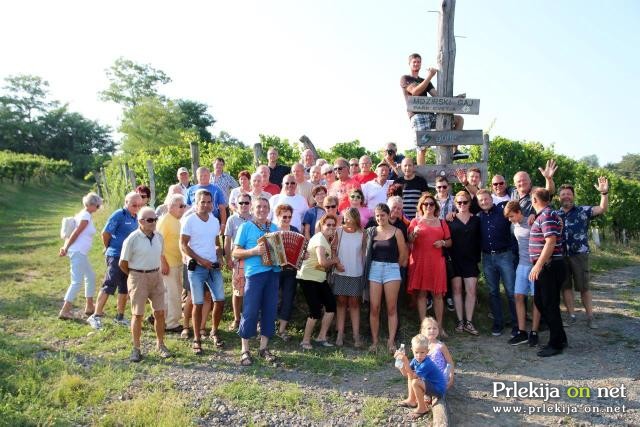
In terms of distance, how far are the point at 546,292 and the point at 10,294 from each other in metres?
8.88

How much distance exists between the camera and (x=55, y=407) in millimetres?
5027

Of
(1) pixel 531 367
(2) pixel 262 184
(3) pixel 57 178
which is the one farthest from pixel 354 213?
(3) pixel 57 178

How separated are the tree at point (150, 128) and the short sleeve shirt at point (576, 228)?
4373cm

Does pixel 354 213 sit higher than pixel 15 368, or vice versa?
pixel 354 213

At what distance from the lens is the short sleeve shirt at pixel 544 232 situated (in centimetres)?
621

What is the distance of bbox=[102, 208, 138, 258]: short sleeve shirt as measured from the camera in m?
7.30

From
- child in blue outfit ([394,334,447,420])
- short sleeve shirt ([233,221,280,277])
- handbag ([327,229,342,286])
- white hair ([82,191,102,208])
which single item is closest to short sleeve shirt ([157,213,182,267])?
short sleeve shirt ([233,221,280,277])

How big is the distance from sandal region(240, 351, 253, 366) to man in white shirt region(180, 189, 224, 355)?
607 mm

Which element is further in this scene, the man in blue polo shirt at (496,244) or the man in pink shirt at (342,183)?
the man in pink shirt at (342,183)

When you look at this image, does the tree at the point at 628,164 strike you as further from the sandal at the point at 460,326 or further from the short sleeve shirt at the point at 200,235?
the short sleeve shirt at the point at 200,235

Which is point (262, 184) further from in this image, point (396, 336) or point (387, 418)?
point (387, 418)

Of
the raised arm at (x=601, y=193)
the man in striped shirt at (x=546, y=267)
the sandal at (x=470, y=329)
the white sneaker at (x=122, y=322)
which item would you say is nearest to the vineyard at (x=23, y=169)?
the white sneaker at (x=122, y=322)

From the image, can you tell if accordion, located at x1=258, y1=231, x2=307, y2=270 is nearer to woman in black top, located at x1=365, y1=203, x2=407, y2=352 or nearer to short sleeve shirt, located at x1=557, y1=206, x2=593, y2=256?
woman in black top, located at x1=365, y1=203, x2=407, y2=352

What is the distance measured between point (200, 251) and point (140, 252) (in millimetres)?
741
